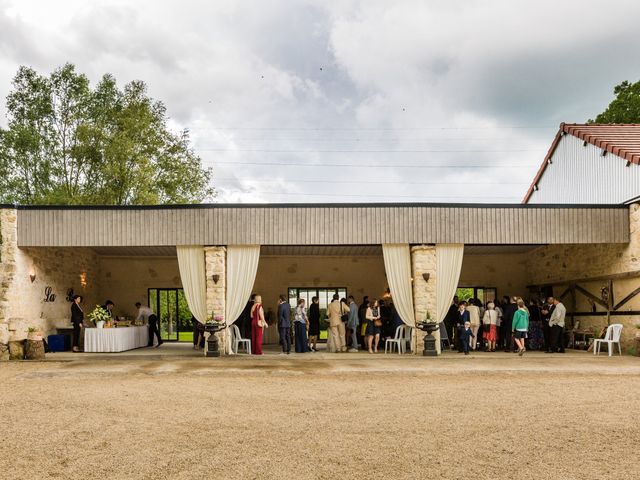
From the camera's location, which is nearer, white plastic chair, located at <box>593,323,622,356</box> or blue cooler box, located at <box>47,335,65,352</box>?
white plastic chair, located at <box>593,323,622,356</box>

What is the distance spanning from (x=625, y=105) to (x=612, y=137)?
8.99m

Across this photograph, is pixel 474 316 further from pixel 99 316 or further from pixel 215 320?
pixel 99 316

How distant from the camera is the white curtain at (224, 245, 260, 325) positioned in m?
13.8

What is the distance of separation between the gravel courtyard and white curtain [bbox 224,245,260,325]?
2.33 meters

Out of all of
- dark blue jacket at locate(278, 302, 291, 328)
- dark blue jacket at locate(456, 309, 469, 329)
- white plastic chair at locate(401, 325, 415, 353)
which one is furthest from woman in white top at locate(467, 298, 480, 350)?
dark blue jacket at locate(278, 302, 291, 328)

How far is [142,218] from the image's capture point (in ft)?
45.5

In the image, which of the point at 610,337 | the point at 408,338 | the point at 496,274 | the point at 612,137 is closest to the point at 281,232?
the point at 408,338

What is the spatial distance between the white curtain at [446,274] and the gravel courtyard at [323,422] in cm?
243

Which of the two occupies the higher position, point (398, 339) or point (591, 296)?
point (591, 296)

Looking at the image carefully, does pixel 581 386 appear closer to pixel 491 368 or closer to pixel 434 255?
pixel 491 368

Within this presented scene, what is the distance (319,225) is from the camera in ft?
45.9

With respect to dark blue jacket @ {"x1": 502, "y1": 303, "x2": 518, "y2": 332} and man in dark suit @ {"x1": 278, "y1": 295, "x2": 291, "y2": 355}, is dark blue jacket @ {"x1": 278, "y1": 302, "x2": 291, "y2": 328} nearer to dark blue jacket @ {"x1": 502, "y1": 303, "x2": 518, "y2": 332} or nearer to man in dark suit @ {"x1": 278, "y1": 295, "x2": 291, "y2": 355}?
man in dark suit @ {"x1": 278, "y1": 295, "x2": 291, "y2": 355}

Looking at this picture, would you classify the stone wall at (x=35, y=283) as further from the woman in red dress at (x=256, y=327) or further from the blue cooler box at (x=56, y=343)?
the woman in red dress at (x=256, y=327)

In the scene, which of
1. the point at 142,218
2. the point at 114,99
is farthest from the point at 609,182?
the point at 114,99
